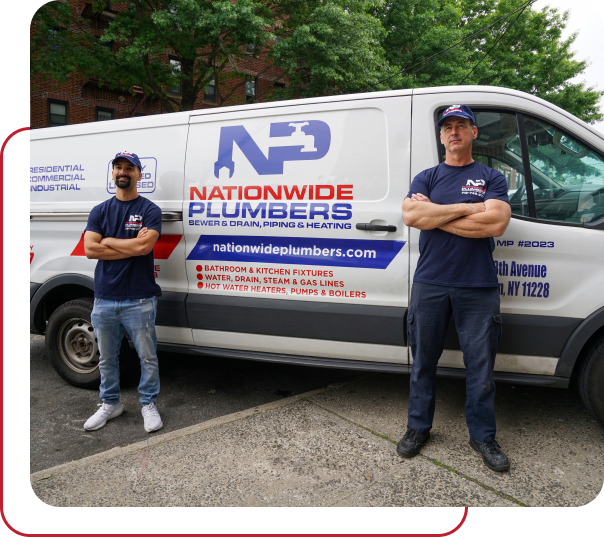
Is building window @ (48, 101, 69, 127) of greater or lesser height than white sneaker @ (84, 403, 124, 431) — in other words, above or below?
above

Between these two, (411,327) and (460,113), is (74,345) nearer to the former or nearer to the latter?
(411,327)

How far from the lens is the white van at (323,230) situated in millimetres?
2895

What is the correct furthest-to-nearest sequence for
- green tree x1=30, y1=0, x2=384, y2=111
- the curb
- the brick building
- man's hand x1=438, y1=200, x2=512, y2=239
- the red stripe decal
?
the brick building < green tree x1=30, y1=0, x2=384, y2=111 < the red stripe decal < the curb < man's hand x1=438, y1=200, x2=512, y2=239

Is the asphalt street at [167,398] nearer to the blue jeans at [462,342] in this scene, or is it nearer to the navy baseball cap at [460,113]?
the blue jeans at [462,342]

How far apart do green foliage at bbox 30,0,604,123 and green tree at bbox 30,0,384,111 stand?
0.10ft

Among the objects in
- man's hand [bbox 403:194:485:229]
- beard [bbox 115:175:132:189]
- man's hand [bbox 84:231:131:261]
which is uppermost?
beard [bbox 115:175:132:189]

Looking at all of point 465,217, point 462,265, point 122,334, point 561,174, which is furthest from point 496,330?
point 122,334

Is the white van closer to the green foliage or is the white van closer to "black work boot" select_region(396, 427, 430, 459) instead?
"black work boot" select_region(396, 427, 430, 459)

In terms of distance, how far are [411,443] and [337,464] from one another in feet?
1.56

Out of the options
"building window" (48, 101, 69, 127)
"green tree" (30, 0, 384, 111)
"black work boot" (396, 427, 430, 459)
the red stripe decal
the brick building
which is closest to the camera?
"black work boot" (396, 427, 430, 459)

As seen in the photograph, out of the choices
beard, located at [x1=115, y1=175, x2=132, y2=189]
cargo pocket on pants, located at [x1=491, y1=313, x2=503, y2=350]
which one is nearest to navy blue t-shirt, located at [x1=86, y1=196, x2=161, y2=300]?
beard, located at [x1=115, y1=175, x2=132, y2=189]

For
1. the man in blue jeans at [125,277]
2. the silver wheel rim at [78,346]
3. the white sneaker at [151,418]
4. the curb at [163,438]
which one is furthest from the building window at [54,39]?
the curb at [163,438]

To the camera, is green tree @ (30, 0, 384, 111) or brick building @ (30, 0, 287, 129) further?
brick building @ (30, 0, 287, 129)

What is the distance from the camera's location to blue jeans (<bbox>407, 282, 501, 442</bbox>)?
2.69m
